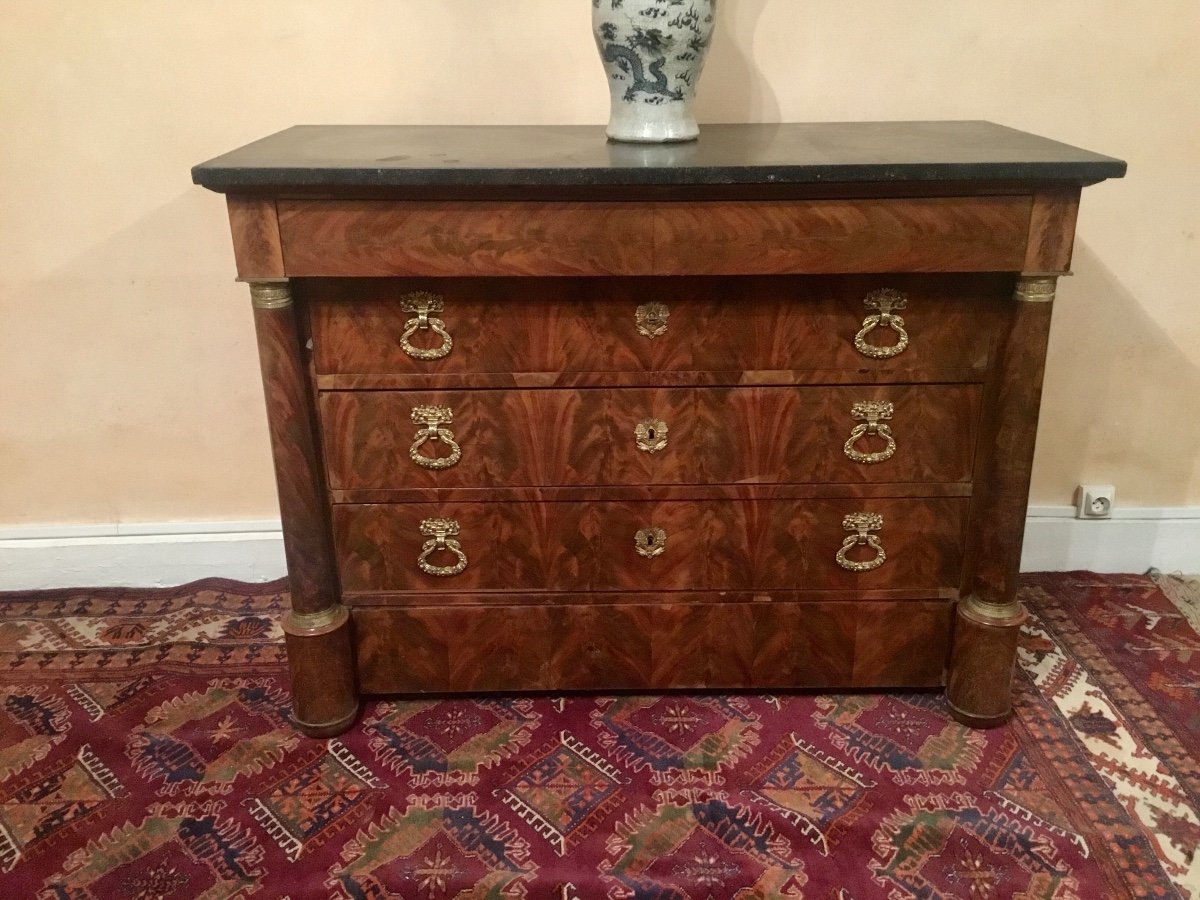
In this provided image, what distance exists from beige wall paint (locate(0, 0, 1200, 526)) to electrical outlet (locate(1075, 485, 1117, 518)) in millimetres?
221

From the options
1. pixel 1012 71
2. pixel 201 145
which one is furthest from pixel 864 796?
pixel 201 145

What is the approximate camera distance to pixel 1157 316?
197 centimetres

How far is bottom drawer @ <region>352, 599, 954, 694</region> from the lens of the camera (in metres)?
1.61

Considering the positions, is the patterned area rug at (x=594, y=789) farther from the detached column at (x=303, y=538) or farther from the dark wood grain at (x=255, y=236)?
the dark wood grain at (x=255, y=236)

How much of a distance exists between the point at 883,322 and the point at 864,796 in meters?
0.78

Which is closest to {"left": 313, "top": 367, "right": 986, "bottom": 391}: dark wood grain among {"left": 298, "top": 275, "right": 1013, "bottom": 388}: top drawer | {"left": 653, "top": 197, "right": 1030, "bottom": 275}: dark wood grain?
{"left": 298, "top": 275, "right": 1013, "bottom": 388}: top drawer

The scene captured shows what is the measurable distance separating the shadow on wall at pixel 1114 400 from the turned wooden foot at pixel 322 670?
5.22 ft

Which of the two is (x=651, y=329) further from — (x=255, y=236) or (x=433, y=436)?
(x=255, y=236)

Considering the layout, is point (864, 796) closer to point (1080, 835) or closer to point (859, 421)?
point (1080, 835)

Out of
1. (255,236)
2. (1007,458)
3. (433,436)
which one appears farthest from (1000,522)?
(255,236)

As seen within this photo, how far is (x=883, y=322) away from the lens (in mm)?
1443

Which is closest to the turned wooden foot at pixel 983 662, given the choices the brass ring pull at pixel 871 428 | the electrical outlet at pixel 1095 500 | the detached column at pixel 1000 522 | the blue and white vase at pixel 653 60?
the detached column at pixel 1000 522

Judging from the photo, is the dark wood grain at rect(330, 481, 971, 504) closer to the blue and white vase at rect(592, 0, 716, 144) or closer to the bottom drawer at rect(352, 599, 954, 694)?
the bottom drawer at rect(352, 599, 954, 694)

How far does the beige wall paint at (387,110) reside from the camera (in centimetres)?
178
